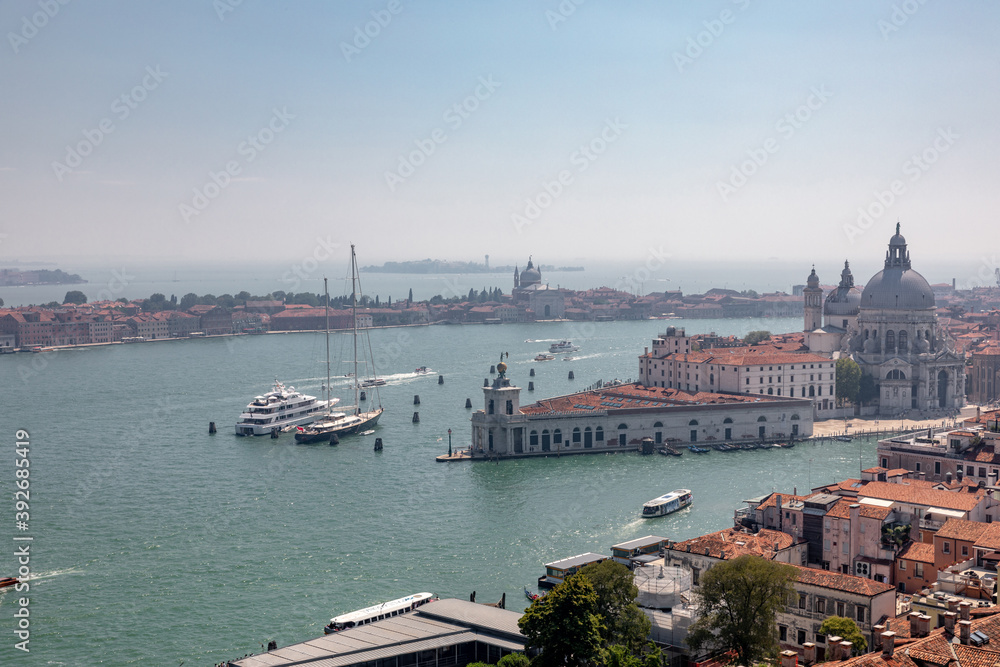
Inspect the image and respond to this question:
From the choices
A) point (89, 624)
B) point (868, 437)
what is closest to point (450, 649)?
point (89, 624)

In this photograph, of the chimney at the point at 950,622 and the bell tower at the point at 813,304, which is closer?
the chimney at the point at 950,622

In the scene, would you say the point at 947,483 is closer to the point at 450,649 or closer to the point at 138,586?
the point at 450,649

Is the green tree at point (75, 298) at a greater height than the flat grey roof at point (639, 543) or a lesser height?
greater

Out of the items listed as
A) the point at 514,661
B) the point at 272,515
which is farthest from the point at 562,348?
the point at 514,661

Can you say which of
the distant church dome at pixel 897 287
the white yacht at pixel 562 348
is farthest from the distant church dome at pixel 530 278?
the distant church dome at pixel 897 287

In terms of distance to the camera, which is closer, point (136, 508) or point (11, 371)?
point (136, 508)

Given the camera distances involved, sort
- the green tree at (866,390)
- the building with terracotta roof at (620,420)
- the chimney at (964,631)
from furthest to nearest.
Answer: the green tree at (866,390)
the building with terracotta roof at (620,420)
the chimney at (964,631)

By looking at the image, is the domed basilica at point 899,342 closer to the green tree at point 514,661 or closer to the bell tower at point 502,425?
the bell tower at point 502,425
